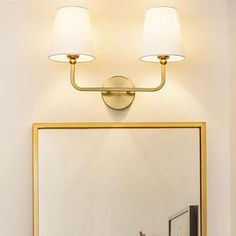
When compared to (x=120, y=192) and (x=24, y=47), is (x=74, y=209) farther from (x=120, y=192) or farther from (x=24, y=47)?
(x=24, y=47)

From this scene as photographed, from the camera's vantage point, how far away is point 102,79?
157 cm

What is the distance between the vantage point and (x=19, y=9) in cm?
155

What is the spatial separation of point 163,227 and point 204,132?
359 mm

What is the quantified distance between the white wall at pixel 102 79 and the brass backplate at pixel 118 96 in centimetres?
2

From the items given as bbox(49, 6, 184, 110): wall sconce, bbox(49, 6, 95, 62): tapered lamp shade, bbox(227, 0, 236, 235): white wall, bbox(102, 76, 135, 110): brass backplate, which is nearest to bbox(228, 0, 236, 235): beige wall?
bbox(227, 0, 236, 235): white wall

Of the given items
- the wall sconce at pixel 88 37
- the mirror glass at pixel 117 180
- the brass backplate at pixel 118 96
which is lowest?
the mirror glass at pixel 117 180

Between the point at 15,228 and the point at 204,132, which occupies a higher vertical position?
the point at 204,132

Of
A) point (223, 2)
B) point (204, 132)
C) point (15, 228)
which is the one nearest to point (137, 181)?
point (204, 132)

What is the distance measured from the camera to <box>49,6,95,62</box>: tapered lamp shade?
141 cm

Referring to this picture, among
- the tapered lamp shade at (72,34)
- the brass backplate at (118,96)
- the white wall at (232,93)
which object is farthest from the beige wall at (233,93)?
the tapered lamp shade at (72,34)

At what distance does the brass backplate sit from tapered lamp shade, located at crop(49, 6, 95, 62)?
0.15 m

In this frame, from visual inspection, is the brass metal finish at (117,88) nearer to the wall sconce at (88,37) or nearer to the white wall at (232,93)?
the wall sconce at (88,37)

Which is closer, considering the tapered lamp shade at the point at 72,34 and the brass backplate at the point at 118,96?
the tapered lamp shade at the point at 72,34

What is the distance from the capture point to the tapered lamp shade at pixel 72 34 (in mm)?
1410
